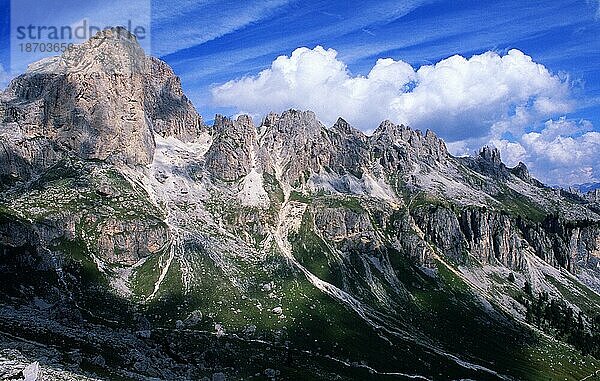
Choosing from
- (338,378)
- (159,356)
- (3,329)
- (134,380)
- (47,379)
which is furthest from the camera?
(338,378)

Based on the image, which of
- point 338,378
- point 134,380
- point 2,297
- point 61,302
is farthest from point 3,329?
point 338,378

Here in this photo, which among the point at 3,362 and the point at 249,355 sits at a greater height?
the point at 3,362

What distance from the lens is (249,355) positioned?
19650 cm

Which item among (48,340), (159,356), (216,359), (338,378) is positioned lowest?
(338,378)

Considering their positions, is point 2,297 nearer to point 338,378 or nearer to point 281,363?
point 281,363

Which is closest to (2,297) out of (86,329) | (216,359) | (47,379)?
(86,329)

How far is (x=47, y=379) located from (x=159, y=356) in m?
61.7

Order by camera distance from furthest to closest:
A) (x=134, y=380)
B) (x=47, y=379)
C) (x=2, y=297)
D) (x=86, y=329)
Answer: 1. (x=2, y=297)
2. (x=86, y=329)
3. (x=134, y=380)
4. (x=47, y=379)

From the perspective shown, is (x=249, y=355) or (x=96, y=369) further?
(x=249, y=355)

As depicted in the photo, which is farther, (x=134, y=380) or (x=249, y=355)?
(x=249, y=355)

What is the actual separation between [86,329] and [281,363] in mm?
77493

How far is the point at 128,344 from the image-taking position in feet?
442

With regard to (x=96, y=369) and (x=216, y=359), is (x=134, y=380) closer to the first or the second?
(x=96, y=369)

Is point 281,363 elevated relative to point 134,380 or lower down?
lower down
